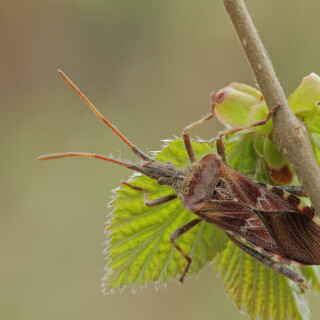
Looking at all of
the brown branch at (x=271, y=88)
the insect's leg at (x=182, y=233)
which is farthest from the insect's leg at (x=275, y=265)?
the brown branch at (x=271, y=88)

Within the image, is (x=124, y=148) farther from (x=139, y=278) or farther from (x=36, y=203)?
(x=139, y=278)

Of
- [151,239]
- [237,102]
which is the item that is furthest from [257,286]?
[237,102]

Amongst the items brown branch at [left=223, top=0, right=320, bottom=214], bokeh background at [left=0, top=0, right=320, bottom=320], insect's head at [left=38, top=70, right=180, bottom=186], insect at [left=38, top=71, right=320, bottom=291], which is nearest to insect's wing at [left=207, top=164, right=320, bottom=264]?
insect at [left=38, top=71, right=320, bottom=291]

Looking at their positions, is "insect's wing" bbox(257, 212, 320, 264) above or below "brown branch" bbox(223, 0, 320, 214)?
below

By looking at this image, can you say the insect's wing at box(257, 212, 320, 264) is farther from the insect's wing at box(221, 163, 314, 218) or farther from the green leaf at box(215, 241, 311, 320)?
the green leaf at box(215, 241, 311, 320)

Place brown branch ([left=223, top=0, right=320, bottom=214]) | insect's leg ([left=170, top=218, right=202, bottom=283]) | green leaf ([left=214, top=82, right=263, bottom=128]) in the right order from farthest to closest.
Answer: insect's leg ([left=170, top=218, right=202, bottom=283]), green leaf ([left=214, top=82, right=263, bottom=128]), brown branch ([left=223, top=0, right=320, bottom=214])

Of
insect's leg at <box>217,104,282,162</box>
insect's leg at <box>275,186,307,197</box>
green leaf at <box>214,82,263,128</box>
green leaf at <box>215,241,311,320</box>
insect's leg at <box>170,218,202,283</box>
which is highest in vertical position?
green leaf at <box>214,82,263,128</box>

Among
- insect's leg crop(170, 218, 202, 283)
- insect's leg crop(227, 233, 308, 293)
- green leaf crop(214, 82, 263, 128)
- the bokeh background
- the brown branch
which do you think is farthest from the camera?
the bokeh background
